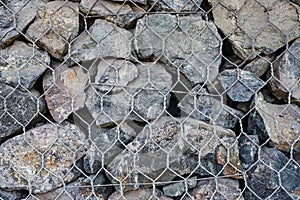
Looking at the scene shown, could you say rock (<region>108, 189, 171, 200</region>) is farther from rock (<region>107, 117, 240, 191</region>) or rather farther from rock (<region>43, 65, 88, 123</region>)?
rock (<region>43, 65, 88, 123</region>)

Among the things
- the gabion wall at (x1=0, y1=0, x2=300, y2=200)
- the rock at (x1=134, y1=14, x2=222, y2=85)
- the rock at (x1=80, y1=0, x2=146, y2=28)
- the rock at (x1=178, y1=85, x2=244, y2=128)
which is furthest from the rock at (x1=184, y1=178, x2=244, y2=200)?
the rock at (x1=80, y1=0, x2=146, y2=28)

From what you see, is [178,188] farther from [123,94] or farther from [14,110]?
[14,110]

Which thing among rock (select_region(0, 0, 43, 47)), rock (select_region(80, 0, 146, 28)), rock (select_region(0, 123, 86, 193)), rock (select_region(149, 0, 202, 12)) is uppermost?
rock (select_region(149, 0, 202, 12))

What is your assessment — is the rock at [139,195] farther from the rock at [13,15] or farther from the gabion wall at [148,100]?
the rock at [13,15]

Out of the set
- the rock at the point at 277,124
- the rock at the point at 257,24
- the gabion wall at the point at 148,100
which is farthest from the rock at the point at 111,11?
the rock at the point at 277,124

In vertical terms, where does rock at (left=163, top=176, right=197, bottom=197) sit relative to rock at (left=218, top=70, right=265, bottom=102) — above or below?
below

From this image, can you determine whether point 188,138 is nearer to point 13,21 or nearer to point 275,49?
point 275,49
